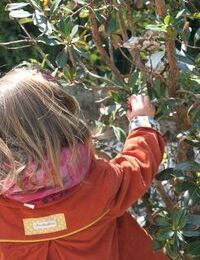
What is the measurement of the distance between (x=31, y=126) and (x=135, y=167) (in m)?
0.31

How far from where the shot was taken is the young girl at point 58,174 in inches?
64.3

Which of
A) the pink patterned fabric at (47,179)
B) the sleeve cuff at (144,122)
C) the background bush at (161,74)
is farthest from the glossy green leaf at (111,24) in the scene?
the pink patterned fabric at (47,179)

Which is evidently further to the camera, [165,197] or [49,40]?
[165,197]

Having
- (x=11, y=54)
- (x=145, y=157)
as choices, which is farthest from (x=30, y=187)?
(x=11, y=54)

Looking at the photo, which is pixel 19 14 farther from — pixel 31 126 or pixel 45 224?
pixel 45 224

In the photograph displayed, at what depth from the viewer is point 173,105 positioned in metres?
1.87

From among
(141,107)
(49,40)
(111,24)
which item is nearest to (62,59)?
(49,40)

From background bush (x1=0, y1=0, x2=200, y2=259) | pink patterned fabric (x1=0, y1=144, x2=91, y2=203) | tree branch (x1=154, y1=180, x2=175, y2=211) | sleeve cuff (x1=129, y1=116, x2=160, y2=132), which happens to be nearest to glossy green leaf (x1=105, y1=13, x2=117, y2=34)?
background bush (x1=0, y1=0, x2=200, y2=259)

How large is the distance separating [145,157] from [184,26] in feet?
1.19

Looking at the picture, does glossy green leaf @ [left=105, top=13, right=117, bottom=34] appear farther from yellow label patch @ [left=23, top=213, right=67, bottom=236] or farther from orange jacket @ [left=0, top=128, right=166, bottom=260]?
yellow label patch @ [left=23, top=213, right=67, bottom=236]

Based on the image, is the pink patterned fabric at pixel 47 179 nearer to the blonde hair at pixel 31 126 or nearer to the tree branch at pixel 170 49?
the blonde hair at pixel 31 126

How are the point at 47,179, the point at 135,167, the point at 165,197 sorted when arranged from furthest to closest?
the point at 165,197 → the point at 135,167 → the point at 47,179

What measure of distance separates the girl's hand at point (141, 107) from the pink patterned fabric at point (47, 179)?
0.22m

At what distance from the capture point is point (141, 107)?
1865 mm
